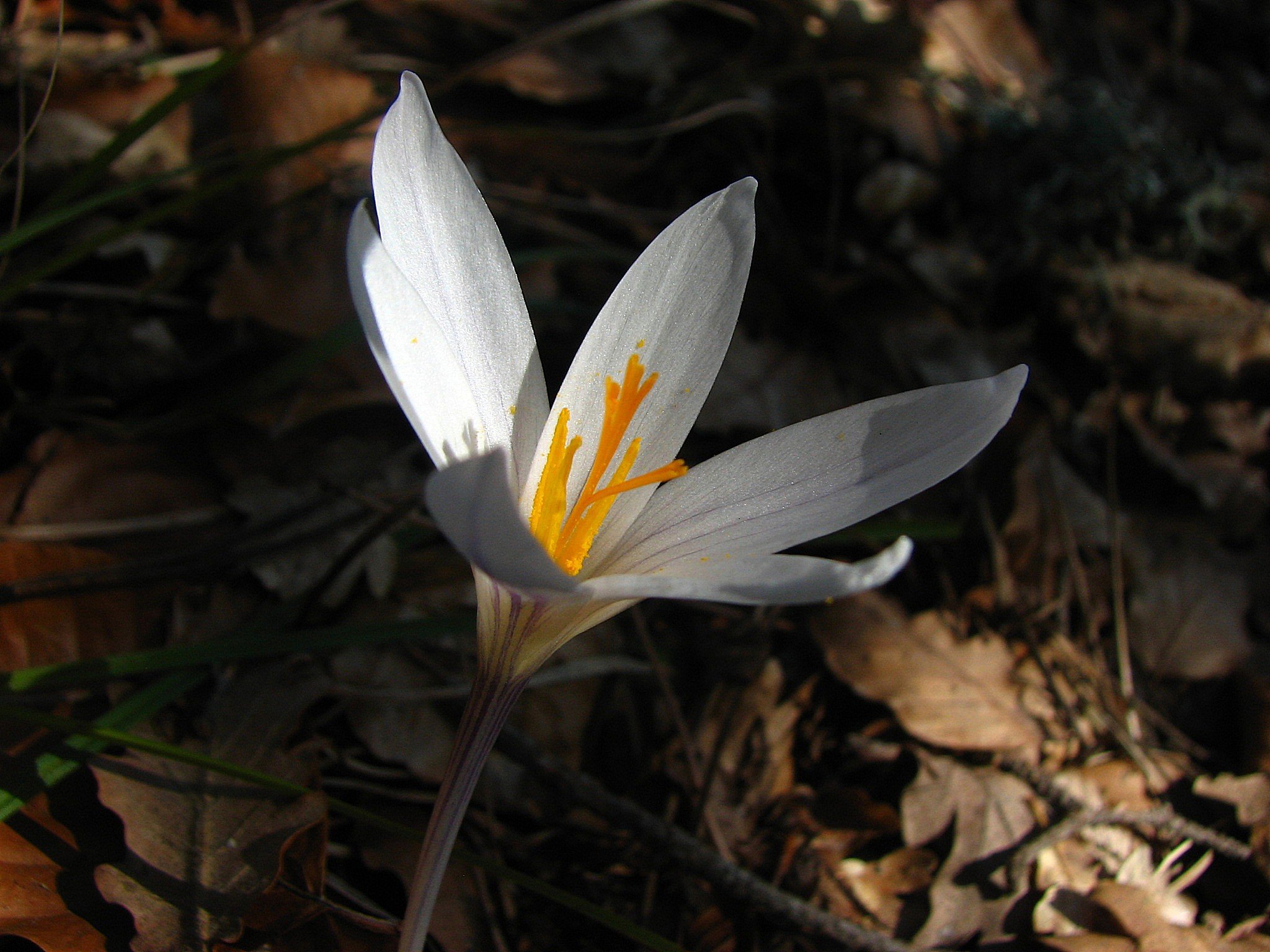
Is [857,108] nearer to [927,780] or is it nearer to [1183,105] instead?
[1183,105]

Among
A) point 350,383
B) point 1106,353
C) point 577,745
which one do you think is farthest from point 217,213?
point 1106,353

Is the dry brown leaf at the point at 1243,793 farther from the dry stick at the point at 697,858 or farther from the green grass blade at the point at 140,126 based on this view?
the green grass blade at the point at 140,126

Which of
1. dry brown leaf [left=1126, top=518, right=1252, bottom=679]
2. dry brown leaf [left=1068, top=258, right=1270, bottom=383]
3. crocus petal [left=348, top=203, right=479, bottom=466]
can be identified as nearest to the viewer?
crocus petal [left=348, top=203, right=479, bottom=466]

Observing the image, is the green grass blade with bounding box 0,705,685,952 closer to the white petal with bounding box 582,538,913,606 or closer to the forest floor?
the forest floor

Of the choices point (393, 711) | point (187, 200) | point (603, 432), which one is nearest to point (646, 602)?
point (393, 711)

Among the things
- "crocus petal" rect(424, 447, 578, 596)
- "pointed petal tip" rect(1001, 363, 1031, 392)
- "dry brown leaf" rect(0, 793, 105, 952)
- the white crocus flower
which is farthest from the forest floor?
"pointed petal tip" rect(1001, 363, 1031, 392)

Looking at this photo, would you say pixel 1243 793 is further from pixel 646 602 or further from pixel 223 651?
pixel 223 651
